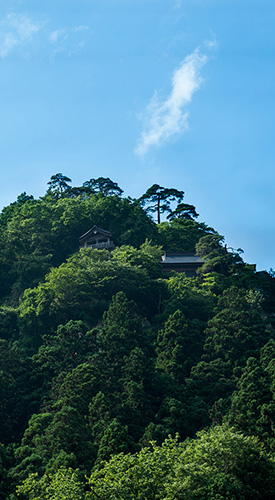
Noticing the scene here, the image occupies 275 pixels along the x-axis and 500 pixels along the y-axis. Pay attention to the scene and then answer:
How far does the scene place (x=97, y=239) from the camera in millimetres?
59031

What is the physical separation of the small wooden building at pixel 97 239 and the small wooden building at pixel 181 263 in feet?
17.7

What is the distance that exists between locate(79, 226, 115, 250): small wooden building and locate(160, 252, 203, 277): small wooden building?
5.41 meters

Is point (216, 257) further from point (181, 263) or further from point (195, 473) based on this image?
point (195, 473)

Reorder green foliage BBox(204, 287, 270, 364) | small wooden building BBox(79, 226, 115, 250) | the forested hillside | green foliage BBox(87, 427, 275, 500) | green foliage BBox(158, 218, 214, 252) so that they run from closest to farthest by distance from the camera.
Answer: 1. green foliage BBox(87, 427, 275, 500)
2. the forested hillside
3. green foliage BBox(204, 287, 270, 364)
4. small wooden building BBox(79, 226, 115, 250)
5. green foliage BBox(158, 218, 214, 252)

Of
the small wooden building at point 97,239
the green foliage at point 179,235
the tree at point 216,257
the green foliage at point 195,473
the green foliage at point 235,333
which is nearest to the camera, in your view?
the green foliage at point 195,473

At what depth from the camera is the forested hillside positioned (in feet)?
82.6

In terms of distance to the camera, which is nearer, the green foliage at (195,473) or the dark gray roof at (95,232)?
the green foliage at (195,473)

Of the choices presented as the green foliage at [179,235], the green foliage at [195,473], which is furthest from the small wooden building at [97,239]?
the green foliage at [195,473]

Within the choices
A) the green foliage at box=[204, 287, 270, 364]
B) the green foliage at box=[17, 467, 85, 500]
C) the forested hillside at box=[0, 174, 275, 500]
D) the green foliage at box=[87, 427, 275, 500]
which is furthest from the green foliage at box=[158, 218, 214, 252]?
the green foliage at box=[17, 467, 85, 500]

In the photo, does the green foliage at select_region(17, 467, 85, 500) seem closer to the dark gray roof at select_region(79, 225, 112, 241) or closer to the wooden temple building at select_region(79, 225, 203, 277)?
the wooden temple building at select_region(79, 225, 203, 277)

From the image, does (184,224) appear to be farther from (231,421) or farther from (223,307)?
(231,421)

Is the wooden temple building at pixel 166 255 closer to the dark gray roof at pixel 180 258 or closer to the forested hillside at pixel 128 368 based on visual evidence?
the dark gray roof at pixel 180 258

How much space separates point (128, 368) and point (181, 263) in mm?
21308

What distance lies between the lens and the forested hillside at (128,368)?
991 inches
